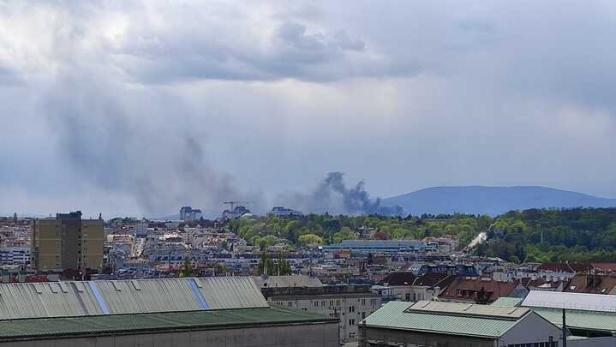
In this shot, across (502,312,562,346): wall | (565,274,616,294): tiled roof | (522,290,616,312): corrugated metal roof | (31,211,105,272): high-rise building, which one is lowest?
(502,312,562,346): wall

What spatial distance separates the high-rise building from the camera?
161625 mm

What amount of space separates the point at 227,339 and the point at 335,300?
37.1 m

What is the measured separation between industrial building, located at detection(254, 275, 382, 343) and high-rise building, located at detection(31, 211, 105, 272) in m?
80.1

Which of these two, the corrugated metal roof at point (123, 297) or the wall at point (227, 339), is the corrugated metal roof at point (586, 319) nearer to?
the wall at point (227, 339)

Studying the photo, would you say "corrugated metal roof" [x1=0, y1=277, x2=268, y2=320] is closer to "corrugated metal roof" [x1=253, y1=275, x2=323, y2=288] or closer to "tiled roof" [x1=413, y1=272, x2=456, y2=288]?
"corrugated metal roof" [x1=253, y1=275, x2=323, y2=288]

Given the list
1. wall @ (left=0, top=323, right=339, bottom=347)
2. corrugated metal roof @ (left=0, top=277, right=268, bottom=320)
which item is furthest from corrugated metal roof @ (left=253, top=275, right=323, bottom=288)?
wall @ (left=0, top=323, right=339, bottom=347)

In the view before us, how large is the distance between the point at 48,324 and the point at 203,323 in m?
6.42

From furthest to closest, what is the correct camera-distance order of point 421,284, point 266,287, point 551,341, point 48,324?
point 421,284 < point 266,287 < point 551,341 < point 48,324

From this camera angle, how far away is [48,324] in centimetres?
4466

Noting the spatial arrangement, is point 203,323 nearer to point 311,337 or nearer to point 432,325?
point 311,337

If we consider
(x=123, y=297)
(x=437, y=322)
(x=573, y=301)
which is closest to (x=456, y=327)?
(x=437, y=322)

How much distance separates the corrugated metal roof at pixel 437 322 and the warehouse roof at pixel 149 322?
733cm

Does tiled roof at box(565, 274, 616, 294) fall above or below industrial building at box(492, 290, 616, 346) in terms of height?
above

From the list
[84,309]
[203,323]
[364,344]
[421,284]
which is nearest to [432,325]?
[364,344]
